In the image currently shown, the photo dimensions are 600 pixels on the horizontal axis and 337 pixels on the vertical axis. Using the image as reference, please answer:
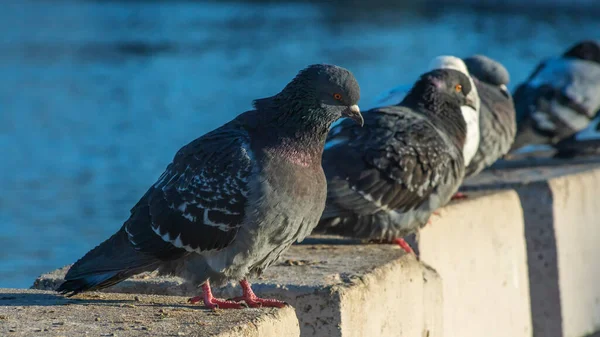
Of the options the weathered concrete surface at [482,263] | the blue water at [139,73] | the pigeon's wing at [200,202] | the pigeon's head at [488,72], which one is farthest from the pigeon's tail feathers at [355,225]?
the blue water at [139,73]

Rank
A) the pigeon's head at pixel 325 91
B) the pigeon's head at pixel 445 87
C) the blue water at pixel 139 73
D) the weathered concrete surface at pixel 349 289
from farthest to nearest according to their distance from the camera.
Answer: the blue water at pixel 139 73 → the pigeon's head at pixel 445 87 → the weathered concrete surface at pixel 349 289 → the pigeon's head at pixel 325 91

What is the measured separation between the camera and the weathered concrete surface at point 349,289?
5453 millimetres

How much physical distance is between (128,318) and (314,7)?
194 ft

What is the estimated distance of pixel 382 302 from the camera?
5.79 metres

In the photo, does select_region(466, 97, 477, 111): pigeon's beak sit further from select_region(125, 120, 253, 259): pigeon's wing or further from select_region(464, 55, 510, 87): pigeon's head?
select_region(125, 120, 253, 259): pigeon's wing

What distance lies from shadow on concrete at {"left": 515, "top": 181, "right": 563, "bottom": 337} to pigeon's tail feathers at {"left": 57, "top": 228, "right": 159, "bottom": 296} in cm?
385

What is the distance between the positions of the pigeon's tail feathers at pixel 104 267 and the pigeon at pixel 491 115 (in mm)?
4381

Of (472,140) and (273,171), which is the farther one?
(472,140)

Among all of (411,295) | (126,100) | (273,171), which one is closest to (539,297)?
(411,295)

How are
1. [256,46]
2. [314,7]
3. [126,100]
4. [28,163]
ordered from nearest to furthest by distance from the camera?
[28,163], [126,100], [256,46], [314,7]

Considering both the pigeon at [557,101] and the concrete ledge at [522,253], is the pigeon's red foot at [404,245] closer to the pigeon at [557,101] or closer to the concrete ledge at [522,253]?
the concrete ledge at [522,253]

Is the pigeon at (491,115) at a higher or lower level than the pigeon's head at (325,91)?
higher

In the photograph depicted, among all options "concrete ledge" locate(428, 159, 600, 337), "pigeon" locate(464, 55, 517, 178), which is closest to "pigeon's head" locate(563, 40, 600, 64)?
"pigeon" locate(464, 55, 517, 178)

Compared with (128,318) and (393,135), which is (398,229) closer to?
(393,135)
